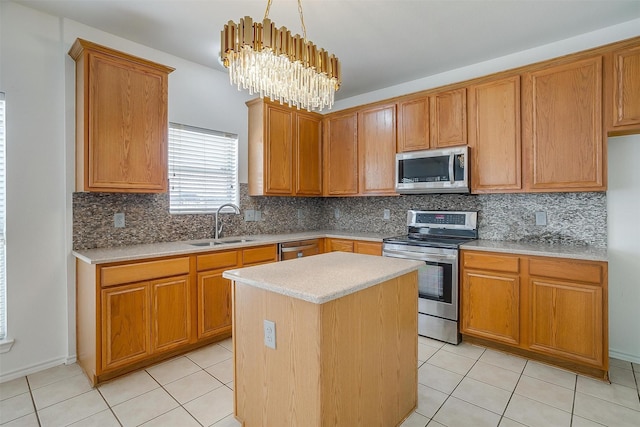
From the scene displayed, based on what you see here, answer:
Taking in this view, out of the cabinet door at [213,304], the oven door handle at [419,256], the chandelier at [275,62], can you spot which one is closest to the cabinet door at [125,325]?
the cabinet door at [213,304]

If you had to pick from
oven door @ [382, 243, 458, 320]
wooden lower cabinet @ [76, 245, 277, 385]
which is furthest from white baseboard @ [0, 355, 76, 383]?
oven door @ [382, 243, 458, 320]

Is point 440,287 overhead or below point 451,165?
below

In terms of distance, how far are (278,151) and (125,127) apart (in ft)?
5.34

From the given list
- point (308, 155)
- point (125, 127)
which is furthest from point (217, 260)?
point (308, 155)

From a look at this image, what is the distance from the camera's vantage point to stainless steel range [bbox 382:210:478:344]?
2.99m

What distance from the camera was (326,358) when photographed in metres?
1.40

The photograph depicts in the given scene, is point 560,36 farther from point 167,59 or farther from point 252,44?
point 167,59

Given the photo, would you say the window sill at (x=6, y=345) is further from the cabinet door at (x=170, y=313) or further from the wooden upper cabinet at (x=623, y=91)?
the wooden upper cabinet at (x=623, y=91)

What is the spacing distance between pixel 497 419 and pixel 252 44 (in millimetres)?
2540

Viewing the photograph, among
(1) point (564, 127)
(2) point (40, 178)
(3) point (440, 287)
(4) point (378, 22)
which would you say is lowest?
(3) point (440, 287)

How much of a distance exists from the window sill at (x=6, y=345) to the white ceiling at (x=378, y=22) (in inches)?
97.2

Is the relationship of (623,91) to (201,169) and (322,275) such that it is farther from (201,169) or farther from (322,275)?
(201,169)

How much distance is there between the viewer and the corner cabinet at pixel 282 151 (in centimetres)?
373

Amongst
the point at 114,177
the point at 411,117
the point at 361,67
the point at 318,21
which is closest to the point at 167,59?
the point at 114,177
